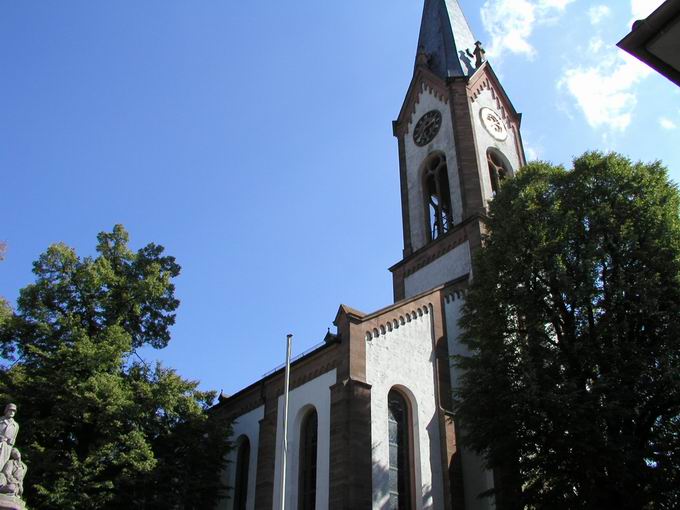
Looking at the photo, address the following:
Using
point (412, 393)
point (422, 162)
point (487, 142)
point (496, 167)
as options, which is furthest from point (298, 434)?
point (487, 142)

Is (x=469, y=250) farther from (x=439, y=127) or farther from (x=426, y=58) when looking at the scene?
(x=426, y=58)

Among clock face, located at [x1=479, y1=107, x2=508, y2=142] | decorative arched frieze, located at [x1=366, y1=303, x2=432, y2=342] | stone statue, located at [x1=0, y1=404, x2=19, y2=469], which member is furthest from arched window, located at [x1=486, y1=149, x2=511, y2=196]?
stone statue, located at [x1=0, y1=404, x2=19, y2=469]

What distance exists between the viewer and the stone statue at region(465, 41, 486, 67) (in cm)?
3428

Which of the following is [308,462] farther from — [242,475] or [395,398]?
[242,475]

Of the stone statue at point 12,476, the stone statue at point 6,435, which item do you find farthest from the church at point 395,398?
the stone statue at point 6,435

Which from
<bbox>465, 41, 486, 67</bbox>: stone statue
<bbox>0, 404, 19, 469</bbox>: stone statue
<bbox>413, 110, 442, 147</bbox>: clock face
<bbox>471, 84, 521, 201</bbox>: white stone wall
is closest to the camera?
<bbox>0, 404, 19, 469</bbox>: stone statue

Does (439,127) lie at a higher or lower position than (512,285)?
higher

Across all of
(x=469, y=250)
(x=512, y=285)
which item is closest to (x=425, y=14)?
(x=469, y=250)

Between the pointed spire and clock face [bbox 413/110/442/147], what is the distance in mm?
2250

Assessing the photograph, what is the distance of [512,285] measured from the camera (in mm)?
18109

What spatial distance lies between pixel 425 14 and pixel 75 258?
89.8 feet

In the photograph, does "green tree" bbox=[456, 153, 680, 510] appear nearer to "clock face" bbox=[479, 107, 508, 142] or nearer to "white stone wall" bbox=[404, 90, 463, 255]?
"white stone wall" bbox=[404, 90, 463, 255]

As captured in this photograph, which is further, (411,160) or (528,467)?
(411,160)

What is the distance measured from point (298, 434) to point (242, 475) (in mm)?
4534
